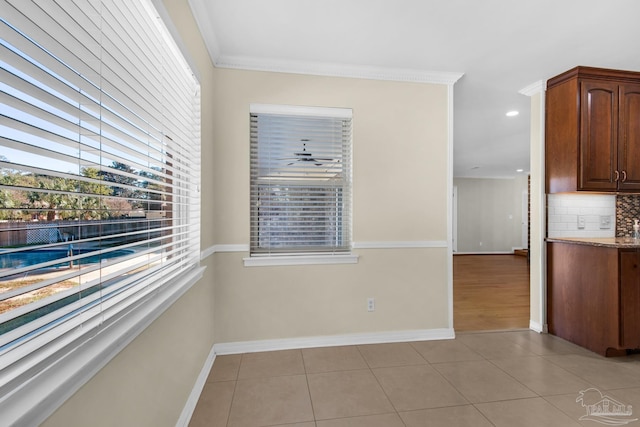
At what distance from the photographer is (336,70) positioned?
2.55 m

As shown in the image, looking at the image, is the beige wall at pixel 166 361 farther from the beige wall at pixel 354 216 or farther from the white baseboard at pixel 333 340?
the white baseboard at pixel 333 340

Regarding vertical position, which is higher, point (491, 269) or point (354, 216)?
point (354, 216)

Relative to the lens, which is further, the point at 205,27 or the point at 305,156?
the point at 305,156

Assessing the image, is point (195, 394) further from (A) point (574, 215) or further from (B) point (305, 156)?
(A) point (574, 215)

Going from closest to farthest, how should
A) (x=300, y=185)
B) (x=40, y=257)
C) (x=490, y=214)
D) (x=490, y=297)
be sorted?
(x=40, y=257)
(x=300, y=185)
(x=490, y=297)
(x=490, y=214)

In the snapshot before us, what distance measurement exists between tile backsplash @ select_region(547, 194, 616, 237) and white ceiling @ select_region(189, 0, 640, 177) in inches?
46.7

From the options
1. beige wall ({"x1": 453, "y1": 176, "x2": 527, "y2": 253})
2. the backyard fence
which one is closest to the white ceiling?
the backyard fence

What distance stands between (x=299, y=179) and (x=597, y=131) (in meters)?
2.62

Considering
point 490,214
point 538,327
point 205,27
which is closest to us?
point 205,27

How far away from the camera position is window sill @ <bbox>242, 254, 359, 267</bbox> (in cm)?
250

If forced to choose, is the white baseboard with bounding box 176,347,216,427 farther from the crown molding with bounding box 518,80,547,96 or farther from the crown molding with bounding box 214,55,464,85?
the crown molding with bounding box 518,80,547,96

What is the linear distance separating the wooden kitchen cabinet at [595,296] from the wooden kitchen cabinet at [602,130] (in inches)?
23.5

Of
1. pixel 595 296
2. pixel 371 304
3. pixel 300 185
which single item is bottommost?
pixel 371 304

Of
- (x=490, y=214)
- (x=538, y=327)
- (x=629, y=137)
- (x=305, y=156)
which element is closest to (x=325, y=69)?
(x=305, y=156)
